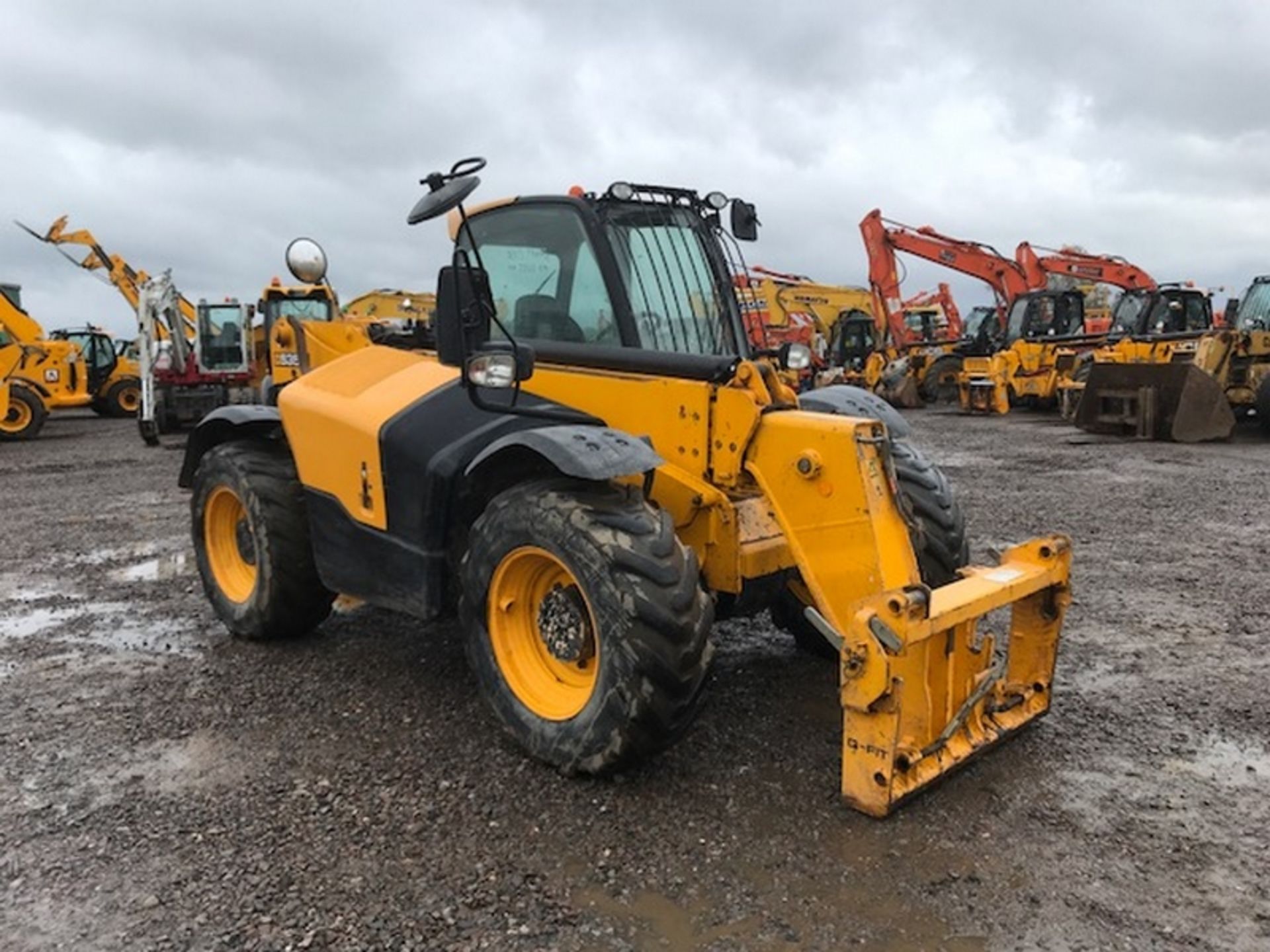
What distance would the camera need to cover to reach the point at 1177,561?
6691 mm

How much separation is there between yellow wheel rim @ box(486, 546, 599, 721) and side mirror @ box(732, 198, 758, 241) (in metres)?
1.92

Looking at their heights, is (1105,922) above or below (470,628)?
below

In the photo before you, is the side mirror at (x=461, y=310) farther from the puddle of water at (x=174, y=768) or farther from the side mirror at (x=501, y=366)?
the puddle of water at (x=174, y=768)

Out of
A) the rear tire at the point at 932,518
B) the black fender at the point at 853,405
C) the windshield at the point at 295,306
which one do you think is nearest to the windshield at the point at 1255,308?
the black fender at the point at 853,405

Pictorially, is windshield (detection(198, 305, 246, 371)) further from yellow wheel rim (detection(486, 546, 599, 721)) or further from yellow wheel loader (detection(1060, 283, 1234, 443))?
yellow wheel rim (detection(486, 546, 599, 721))

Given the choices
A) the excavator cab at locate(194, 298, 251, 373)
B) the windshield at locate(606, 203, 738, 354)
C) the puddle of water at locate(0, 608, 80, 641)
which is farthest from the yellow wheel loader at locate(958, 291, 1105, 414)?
the puddle of water at locate(0, 608, 80, 641)

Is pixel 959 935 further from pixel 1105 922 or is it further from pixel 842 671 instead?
pixel 842 671

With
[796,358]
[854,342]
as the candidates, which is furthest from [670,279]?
[854,342]

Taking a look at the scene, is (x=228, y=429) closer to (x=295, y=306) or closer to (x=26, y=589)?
(x=26, y=589)

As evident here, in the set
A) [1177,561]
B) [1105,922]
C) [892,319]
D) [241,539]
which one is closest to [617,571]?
[1105,922]

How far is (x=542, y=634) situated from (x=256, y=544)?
191 cm

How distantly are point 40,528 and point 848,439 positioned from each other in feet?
25.9

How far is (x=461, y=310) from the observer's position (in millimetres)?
3588

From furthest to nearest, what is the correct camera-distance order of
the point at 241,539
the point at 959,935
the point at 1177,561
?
the point at 1177,561 → the point at 241,539 → the point at 959,935
